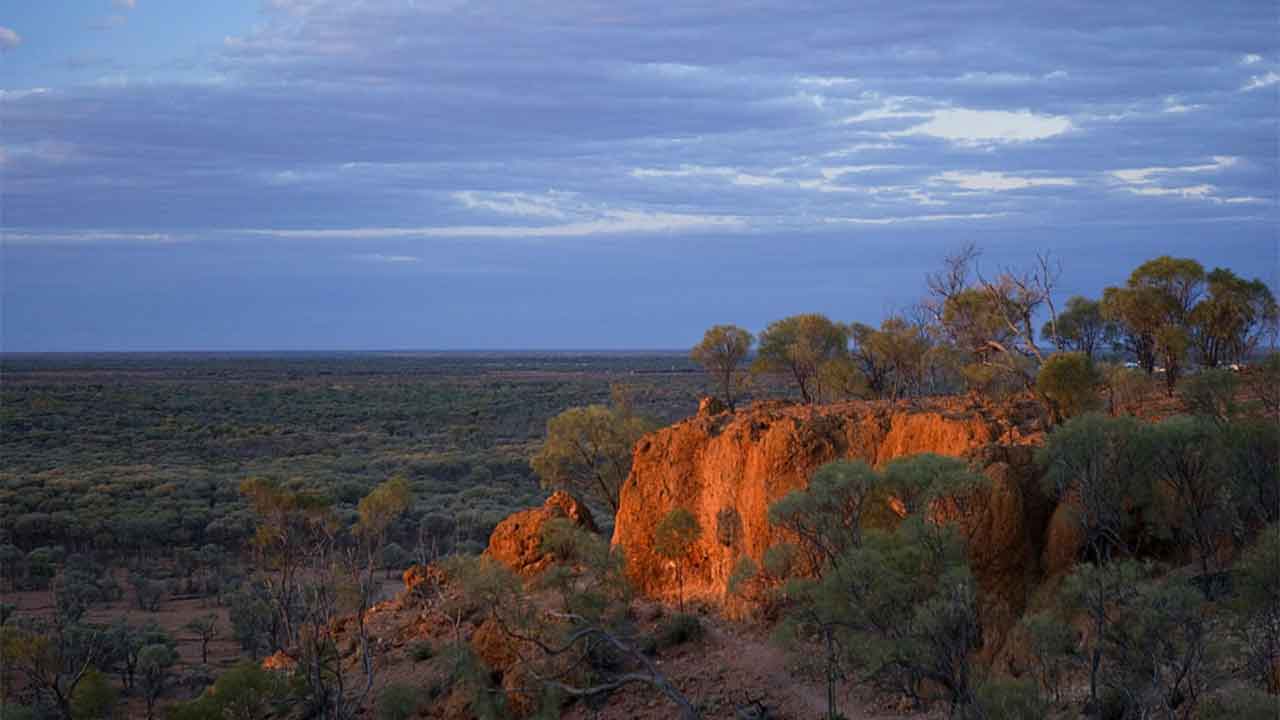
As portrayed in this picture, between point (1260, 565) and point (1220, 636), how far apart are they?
1.35 meters

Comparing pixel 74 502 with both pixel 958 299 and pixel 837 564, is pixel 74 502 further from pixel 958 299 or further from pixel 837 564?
pixel 837 564

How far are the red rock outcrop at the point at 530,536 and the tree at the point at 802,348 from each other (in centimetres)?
1376

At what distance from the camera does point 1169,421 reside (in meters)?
22.9

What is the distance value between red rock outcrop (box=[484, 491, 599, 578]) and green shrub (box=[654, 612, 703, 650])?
4549 millimetres

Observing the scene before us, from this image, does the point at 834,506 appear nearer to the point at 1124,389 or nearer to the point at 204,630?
the point at 1124,389

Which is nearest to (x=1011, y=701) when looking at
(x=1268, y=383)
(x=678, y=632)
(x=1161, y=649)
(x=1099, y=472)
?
(x=1161, y=649)

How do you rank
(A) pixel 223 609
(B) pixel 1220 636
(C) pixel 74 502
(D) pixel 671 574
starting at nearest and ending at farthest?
1. (B) pixel 1220 636
2. (D) pixel 671 574
3. (A) pixel 223 609
4. (C) pixel 74 502

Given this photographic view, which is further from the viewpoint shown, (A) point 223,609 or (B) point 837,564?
(A) point 223,609

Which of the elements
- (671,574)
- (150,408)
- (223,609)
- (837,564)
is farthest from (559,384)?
(837,564)

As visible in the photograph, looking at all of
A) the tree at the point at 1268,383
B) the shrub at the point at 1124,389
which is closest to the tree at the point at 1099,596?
the tree at the point at 1268,383

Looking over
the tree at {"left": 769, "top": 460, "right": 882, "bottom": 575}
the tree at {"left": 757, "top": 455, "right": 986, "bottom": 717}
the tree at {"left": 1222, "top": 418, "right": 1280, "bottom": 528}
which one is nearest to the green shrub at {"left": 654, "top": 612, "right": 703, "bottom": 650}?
the tree at {"left": 757, "top": 455, "right": 986, "bottom": 717}

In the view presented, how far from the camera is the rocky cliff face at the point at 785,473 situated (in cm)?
2242

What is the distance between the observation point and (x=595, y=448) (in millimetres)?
40938

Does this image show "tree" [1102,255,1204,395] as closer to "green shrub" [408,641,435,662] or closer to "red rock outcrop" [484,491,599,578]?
"red rock outcrop" [484,491,599,578]
